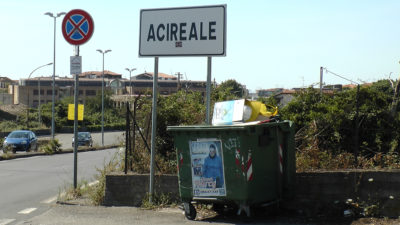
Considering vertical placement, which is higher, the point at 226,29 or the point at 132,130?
A: the point at 226,29

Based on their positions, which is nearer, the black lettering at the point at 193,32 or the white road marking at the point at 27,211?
the black lettering at the point at 193,32

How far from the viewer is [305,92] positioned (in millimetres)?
10852

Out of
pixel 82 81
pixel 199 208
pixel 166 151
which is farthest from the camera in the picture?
pixel 82 81

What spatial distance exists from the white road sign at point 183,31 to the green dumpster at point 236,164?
1565 millimetres

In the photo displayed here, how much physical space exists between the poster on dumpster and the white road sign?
1713mm

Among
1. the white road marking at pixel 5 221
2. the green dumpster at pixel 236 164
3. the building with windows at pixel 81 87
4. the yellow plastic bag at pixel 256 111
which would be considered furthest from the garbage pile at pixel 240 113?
the building with windows at pixel 81 87

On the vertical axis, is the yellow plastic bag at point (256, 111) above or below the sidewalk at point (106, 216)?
above

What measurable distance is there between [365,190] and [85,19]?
19.7ft

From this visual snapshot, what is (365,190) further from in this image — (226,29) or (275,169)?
(226,29)

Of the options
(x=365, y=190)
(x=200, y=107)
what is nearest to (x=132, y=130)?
(x=200, y=107)

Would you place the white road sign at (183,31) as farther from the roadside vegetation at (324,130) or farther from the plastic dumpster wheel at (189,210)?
the plastic dumpster wheel at (189,210)

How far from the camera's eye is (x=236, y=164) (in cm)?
720

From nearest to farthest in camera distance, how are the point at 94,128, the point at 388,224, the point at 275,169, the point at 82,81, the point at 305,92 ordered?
1. the point at 388,224
2. the point at 275,169
3. the point at 305,92
4. the point at 94,128
5. the point at 82,81

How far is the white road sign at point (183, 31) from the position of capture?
27.8ft
